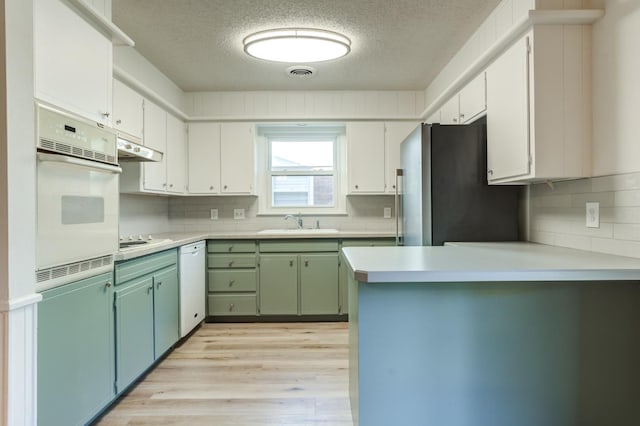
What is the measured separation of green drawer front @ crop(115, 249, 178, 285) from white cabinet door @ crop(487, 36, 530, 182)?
224cm

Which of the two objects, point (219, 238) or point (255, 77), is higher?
point (255, 77)

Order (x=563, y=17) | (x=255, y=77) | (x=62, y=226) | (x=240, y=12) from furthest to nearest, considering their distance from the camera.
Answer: (x=255, y=77)
(x=240, y=12)
(x=563, y=17)
(x=62, y=226)

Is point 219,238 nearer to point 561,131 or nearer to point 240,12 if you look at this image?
point 240,12

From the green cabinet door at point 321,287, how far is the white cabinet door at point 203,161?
4.38 ft

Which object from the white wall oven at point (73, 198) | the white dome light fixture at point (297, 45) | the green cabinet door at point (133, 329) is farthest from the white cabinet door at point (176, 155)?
the white wall oven at point (73, 198)

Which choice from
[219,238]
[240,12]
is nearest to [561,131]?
[240,12]

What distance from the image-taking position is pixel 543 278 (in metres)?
1.32

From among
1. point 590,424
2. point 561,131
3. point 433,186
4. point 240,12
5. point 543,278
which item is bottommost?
point 590,424

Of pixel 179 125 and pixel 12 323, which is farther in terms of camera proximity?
pixel 179 125

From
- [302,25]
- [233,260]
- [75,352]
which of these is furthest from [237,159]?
[75,352]

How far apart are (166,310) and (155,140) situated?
1453 mm

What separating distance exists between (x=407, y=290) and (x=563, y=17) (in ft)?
5.09

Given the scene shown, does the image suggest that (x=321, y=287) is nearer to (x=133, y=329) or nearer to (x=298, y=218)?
(x=298, y=218)

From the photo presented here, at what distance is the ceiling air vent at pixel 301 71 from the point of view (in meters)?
3.27
